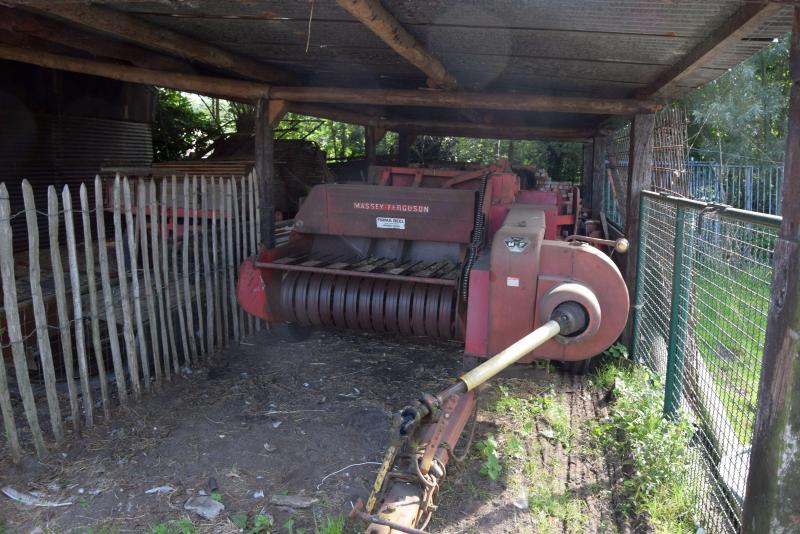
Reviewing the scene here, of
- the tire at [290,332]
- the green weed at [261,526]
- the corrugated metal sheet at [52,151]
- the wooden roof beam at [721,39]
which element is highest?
the wooden roof beam at [721,39]

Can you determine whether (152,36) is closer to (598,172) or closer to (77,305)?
(77,305)

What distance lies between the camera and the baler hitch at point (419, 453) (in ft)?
8.20

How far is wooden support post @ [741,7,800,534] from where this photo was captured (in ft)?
7.92

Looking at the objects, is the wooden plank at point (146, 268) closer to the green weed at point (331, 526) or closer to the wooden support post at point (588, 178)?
the green weed at point (331, 526)

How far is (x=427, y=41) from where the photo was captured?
15.8 ft

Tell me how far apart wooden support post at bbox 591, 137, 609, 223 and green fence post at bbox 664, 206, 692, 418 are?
621cm

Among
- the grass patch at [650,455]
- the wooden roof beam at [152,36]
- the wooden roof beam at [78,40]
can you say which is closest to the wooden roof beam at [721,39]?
the grass patch at [650,455]

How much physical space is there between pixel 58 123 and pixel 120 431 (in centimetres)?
625

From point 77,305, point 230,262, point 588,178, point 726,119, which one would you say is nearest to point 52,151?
point 230,262

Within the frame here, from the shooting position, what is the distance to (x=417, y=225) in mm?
5422

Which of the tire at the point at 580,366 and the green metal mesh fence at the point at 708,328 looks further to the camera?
the tire at the point at 580,366

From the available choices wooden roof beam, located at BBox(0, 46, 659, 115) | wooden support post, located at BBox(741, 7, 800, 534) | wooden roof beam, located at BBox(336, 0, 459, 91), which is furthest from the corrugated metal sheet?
wooden support post, located at BBox(741, 7, 800, 534)

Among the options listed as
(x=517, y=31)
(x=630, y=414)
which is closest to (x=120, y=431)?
(x=630, y=414)

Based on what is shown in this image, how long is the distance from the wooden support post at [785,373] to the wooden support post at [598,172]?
799cm
